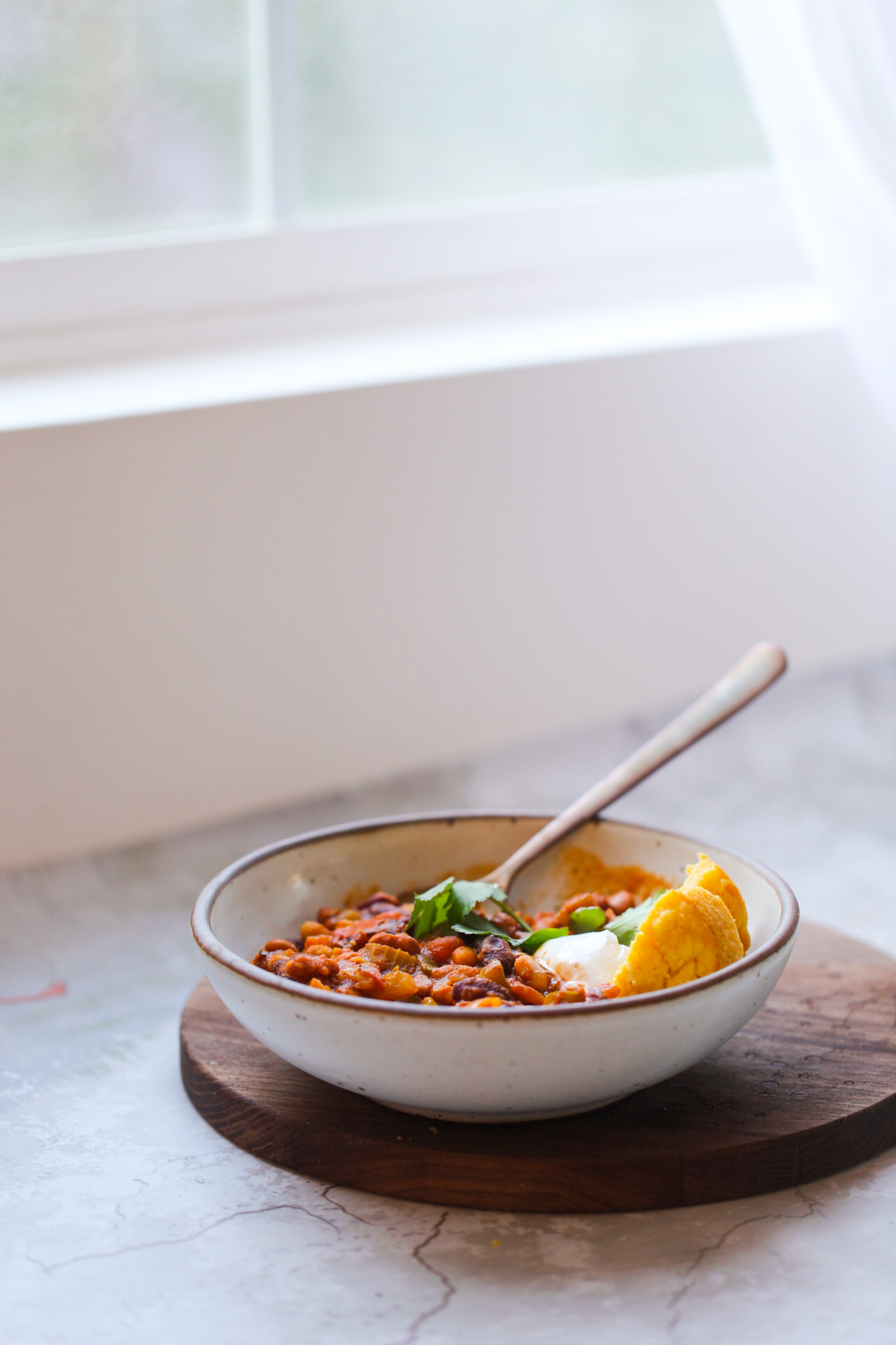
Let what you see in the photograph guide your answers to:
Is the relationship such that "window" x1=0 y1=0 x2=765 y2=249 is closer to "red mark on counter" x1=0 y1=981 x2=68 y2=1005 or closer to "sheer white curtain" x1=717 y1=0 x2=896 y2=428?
"sheer white curtain" x1=717 y1=0 x2=896 y2=428

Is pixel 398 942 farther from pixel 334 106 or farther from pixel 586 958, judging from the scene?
pixel 334 106

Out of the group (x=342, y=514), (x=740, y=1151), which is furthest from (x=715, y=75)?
(x=740, y=1151)

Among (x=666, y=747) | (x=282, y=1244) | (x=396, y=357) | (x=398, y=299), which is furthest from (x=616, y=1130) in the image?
(x=398, y=299)

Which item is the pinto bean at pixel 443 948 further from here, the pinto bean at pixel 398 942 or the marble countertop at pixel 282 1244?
the marble countertop at pixel 282 1244

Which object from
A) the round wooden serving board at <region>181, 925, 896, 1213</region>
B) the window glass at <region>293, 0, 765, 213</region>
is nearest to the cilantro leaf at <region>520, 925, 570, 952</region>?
the round wooden serving board at <region>181, 925, 896, 1213</region>

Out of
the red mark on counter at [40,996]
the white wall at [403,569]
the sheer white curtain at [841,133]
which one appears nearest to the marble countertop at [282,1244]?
the red mark on counter at [40,996]

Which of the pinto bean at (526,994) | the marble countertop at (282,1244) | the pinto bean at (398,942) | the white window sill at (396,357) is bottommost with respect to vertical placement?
the marble countertop at (282,1244)
